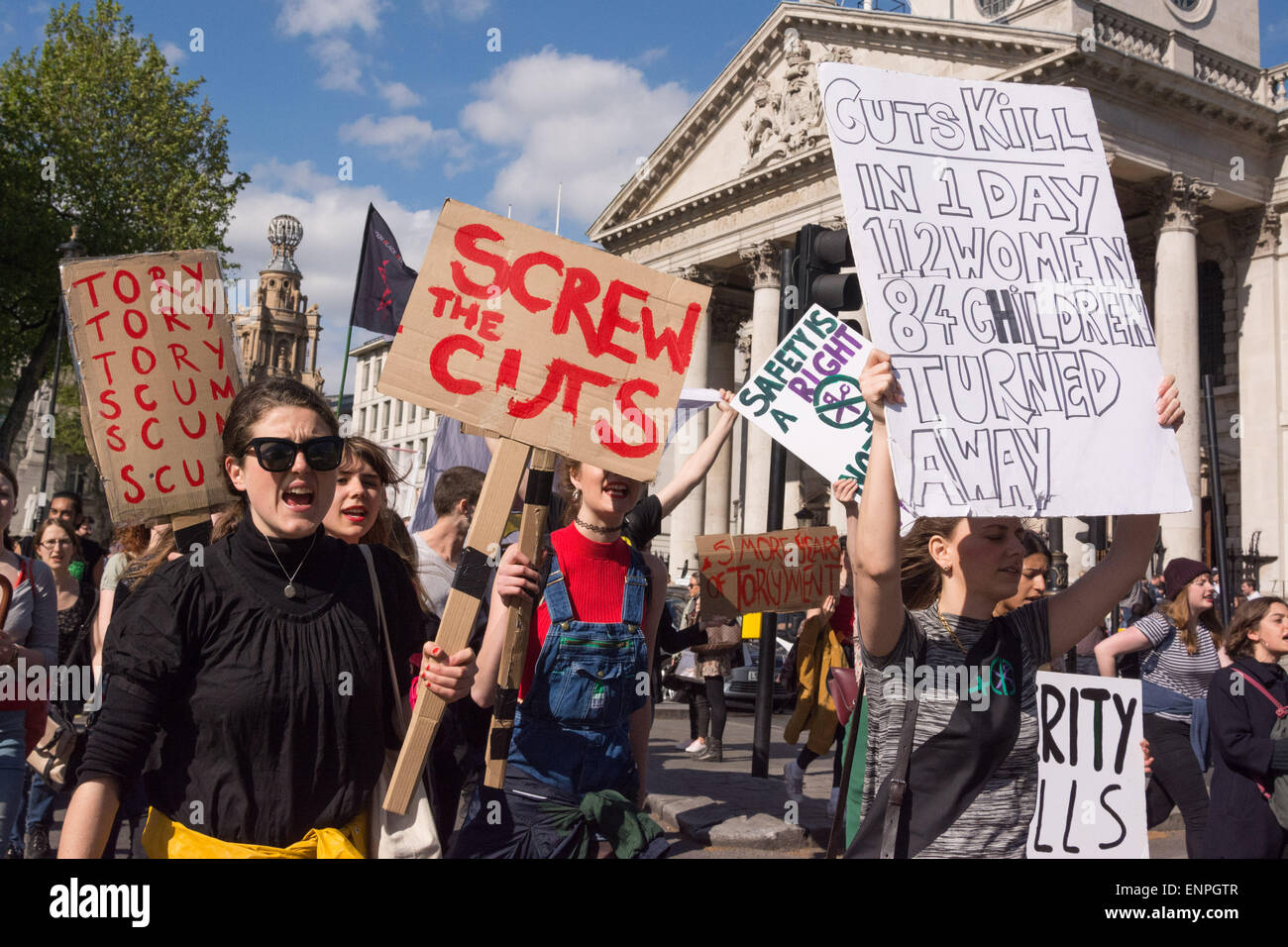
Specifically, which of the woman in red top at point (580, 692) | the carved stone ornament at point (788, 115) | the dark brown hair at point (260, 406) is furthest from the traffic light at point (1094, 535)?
the carved stone ornament at point (788, 115)

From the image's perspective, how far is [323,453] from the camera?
2.76 meters

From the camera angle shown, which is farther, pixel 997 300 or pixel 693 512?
pixel 693 512

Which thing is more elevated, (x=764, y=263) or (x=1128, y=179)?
(x=1128, y=179)

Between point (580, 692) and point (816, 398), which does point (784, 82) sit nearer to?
point (816, 398)

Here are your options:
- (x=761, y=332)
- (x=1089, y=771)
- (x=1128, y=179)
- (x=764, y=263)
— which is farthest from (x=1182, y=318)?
(x=1089, y=771)

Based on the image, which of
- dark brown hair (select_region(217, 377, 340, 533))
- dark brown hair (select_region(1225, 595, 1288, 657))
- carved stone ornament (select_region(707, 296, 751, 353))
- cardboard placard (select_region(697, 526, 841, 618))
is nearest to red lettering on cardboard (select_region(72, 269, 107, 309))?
dark brown hair (select_region(217, 377, 340, 533))

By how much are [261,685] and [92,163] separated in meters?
32.2

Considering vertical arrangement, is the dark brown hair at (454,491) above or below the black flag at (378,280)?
below

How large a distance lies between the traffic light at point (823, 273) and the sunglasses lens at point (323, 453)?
4564 mm

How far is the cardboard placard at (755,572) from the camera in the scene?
7.92 metres

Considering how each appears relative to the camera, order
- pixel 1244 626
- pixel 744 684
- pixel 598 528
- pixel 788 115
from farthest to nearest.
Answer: pixel 788 115 → pixel 744 684 → pixel 1244 626 → pixel 598 528

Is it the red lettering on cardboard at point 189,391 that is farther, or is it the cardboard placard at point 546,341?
the red lettering on cardboard at point 189,391

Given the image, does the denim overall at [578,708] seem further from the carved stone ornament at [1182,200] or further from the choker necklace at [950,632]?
the carved stone ornament at [1182,200]

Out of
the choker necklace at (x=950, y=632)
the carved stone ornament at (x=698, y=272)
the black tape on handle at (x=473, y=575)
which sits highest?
the carved stone ornament at (x=698, y=272)
